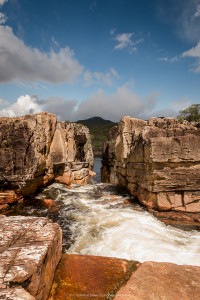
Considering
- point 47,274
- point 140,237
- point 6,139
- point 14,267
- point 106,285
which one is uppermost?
point 6,139

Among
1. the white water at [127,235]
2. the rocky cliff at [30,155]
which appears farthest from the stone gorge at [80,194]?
the white water at [127,235]

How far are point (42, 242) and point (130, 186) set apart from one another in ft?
39.7

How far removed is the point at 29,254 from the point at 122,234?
590 centimetres

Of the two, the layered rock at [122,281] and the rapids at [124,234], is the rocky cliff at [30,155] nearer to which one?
the rapids at [124,234]

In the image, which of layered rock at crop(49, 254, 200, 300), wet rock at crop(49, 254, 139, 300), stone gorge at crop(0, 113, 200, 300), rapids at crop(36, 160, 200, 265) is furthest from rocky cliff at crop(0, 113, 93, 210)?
layered rock at crop(49, 254, 200, 300)

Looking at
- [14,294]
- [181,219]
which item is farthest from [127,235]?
[14,294]

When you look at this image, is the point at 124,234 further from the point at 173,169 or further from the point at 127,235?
the point at 173,169

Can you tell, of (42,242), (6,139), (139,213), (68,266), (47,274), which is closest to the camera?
(47,274)

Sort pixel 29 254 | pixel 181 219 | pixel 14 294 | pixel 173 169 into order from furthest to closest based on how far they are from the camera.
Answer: pixel 173 169 → pixel 181 219 → pixel 29 254 → pixel 14 294

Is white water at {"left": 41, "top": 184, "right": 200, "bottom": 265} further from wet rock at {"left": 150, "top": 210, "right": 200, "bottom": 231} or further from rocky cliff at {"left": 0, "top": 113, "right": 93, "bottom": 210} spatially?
rocky cliff at {"left": 0, "top": 113, "right": 93, "bottom": 210}

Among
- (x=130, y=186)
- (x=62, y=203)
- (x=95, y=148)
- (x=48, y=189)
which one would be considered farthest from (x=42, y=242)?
(x=95, y=148)

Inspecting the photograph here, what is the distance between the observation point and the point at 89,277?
473cm

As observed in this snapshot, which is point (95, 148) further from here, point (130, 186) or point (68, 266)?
point (68, 266)

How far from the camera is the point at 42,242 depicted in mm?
4629
